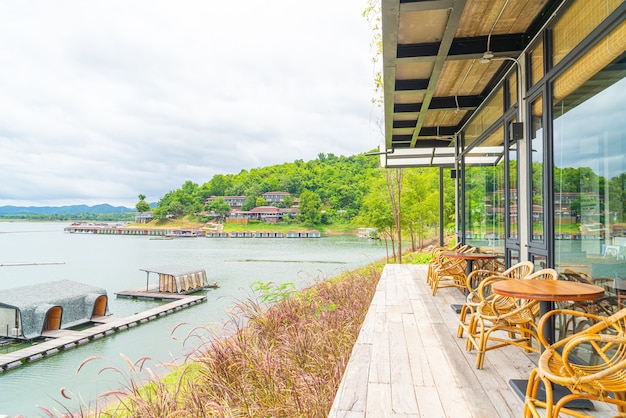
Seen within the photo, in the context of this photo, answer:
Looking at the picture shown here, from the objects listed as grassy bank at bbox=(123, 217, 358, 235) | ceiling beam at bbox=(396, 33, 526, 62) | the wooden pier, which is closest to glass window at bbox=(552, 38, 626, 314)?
ceiling beam at bbox=(396, 33, 526, 62)

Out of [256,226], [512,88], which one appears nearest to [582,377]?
[512,88]

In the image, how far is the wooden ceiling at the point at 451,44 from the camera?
10.2 ft

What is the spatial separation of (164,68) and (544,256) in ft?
323

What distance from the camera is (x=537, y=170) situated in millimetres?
3523

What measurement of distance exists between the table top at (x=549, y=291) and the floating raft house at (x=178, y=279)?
63.1 feet

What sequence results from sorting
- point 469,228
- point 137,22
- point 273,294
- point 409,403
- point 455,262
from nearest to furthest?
point 409,403, point 455,262, point 273,294, point 469,228, point 137,22

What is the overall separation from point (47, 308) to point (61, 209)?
112482 mm

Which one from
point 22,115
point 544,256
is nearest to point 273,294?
point 544,256

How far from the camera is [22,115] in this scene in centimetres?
9262

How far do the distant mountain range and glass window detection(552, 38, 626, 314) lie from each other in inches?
4168

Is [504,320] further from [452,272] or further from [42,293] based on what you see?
→ [42,293]

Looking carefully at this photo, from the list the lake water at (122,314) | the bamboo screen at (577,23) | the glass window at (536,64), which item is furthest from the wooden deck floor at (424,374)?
the glass window at (536,64)

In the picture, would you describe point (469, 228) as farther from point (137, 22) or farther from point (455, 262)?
point (137, 22)

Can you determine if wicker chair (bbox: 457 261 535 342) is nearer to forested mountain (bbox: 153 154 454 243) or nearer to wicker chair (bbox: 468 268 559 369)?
wicker chair (bbox: 468 268 559 369)
